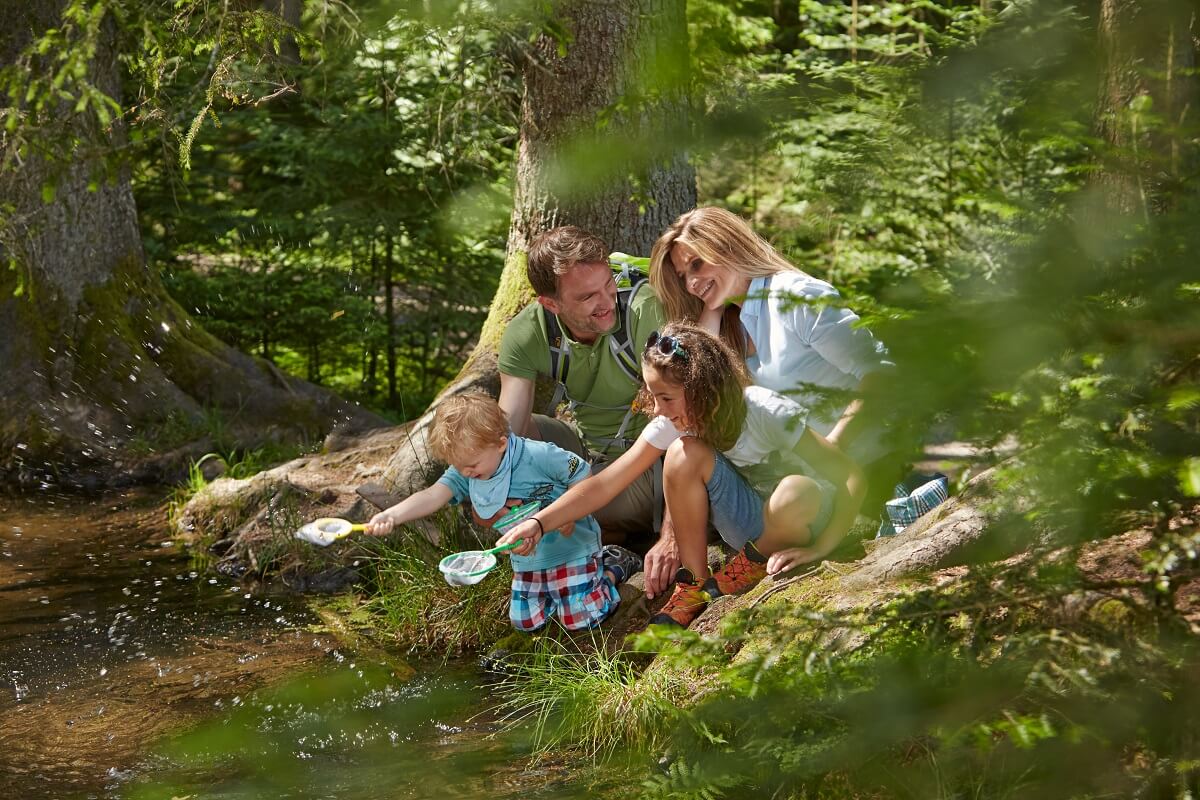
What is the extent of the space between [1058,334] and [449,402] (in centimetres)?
325

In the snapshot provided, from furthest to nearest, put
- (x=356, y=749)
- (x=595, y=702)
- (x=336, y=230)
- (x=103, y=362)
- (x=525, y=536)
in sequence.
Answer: (x=336, y=230), (x=103, y=362), (x=525, y=536), (x=595, y=702), (x=356, y=749)

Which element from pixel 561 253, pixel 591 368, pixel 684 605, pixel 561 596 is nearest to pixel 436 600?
pixel 561 596

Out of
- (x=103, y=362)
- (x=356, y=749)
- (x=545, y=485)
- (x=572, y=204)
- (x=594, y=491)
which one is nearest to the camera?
(x=356, y=749)

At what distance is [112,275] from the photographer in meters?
8.71

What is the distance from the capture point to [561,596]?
461cm

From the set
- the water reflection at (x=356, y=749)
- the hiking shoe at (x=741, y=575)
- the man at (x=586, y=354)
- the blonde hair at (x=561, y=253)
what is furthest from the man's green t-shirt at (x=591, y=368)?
the water reflection at (x=356, y=749)

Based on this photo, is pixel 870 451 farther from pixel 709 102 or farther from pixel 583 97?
pixel 583 97

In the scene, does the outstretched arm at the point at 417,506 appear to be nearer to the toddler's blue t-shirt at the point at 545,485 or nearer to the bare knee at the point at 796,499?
the toddler's blue t-shirt at the point at 545,485

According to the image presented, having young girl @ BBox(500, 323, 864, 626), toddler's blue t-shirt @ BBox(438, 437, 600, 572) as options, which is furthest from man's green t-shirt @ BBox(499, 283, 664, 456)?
young girl @ BBox(500, 323, 864, 626)

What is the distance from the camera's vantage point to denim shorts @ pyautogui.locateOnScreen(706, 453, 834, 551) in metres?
4.19

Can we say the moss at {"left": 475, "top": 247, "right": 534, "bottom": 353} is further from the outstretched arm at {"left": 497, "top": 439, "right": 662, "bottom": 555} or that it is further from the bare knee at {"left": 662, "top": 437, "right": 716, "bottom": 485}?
the bare knee at {"left": 662, "top": 437, "right": 716, "bottom": 485}

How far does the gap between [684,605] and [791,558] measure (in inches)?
16.6

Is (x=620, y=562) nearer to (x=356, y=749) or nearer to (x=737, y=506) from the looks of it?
(x=737, y=506)

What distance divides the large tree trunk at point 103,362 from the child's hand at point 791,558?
197 inches
